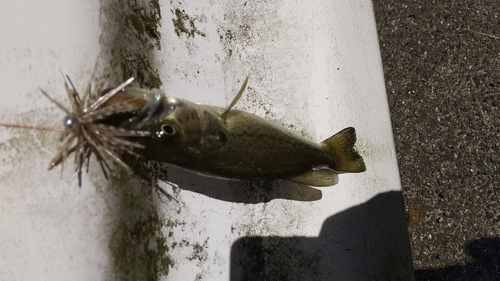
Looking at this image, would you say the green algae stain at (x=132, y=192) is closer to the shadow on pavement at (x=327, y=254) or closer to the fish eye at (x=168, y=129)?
the fish eye at (x=168, y=129)

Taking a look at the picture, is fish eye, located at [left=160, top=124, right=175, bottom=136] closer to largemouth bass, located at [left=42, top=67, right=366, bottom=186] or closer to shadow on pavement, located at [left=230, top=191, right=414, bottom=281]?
largemouth bass, located at [left=42, top=67, right=366, bottom=186]

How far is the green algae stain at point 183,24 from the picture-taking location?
7.98 ft

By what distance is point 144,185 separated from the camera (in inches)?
79.0

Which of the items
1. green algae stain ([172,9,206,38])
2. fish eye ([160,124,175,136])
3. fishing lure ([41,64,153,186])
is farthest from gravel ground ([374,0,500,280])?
fishing lure ([41,64,153,186])

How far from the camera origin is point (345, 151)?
7.69 ft

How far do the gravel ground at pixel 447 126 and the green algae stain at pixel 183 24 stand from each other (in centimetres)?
205

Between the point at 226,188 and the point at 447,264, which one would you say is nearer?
the point at 226,188

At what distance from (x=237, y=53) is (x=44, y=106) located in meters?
1.29

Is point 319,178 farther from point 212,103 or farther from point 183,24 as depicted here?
point 183,24

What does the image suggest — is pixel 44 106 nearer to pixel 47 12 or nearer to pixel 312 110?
A: pixel 47 12

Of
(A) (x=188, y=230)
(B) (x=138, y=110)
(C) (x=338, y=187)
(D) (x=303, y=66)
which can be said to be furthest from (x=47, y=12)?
(C) (x=338, y=187)

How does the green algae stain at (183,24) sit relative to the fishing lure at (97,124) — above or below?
above

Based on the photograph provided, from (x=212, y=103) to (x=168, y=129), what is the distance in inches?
28.4

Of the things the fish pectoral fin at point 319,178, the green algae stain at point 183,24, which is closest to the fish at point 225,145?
the fish pectoral fin at point 319,178
